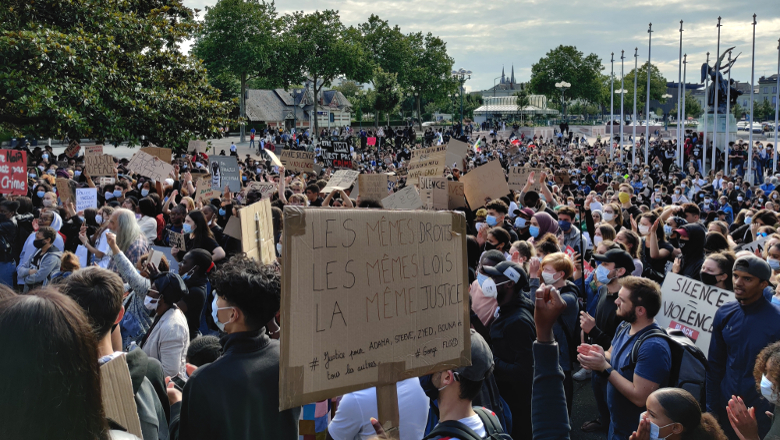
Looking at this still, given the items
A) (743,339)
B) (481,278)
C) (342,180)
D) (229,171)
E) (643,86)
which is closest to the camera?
(743,339)

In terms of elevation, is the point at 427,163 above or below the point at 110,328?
above

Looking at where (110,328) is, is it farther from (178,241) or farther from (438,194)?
(438,194)

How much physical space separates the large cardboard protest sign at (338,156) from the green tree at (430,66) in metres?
61.7

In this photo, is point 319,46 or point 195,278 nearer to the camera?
point 195,278

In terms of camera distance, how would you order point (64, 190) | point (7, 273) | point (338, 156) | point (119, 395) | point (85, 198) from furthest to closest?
point (338, 156)
point (64, 190)
point (85, 198)
point (7, 273)
point (119, 395)

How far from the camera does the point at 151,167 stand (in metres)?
11.9

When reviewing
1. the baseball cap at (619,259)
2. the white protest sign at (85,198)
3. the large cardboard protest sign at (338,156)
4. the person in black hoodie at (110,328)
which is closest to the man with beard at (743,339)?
the baseball cap at (619,259)

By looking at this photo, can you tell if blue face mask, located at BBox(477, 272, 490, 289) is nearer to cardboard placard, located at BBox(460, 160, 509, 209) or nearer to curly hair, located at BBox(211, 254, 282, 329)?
curly hair, located at BBox(211, 254, 282, 329)

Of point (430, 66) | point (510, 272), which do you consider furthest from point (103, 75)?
point (430, 66)

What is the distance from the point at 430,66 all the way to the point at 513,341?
75.5 meters

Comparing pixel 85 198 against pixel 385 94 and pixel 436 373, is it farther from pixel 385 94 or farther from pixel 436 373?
pixel 385 94

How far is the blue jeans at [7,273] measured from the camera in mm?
7832

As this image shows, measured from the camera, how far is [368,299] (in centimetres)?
250

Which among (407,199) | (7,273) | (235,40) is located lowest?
(7,273)
